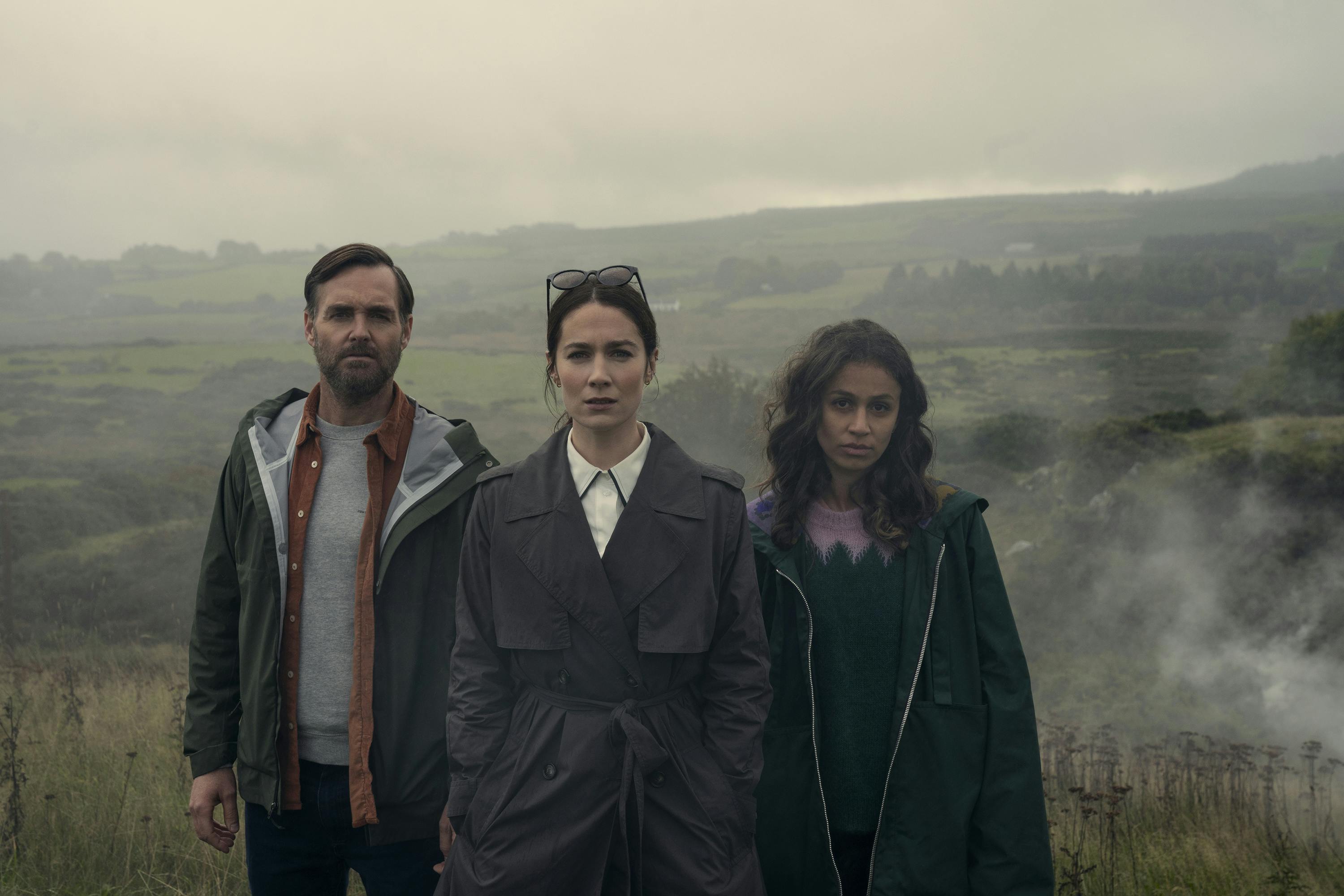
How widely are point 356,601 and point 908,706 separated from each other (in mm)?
1610

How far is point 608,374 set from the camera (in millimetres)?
2029

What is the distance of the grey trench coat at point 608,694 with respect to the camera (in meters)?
1.87

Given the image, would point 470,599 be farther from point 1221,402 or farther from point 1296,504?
point 1221,402

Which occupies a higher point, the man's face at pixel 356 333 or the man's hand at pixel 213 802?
the man's face at pixel 356 333

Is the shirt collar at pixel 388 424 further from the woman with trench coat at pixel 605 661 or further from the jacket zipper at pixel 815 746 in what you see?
the jacket zipper at pixel 815 746

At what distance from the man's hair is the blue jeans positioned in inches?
55.9

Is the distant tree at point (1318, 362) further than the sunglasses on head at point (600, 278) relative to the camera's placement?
Yes

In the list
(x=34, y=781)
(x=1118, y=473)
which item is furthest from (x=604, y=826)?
(x=1118, y=473)

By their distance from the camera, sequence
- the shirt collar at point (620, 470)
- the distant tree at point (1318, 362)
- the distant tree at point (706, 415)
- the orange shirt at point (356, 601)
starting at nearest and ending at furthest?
the shirt collar at point (620, 470), the orange shirt at point (356, 601), the distant tree at point (1318, 362), the distant tree at point (706, 415)

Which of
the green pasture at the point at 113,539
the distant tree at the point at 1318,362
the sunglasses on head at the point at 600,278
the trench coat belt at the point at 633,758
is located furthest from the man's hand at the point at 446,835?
the distant tree at the point at 1318,362

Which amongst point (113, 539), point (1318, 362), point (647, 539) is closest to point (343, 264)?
point (647, 539)

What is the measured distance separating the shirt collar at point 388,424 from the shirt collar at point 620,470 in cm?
71

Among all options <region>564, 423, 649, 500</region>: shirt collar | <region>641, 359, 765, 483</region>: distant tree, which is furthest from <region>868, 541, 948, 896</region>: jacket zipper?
<region>641, 359, 765, 483</region>: distant tree

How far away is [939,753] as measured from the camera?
7.64ft
